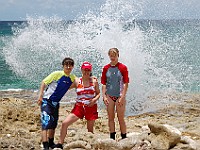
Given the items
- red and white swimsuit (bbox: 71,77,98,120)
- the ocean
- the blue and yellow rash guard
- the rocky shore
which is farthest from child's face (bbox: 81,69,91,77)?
the ocean

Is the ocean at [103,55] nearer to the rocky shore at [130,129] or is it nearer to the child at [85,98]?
the rocky shore at [130,129]

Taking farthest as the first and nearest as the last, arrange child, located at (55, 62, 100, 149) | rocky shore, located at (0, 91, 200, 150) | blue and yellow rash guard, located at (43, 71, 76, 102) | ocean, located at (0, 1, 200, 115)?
1. ocean, located at (0, 1, 200, 115)
2. child, located at (55, 62, 100, 149)
3. blue and yellow rash guard, located at (43, 71, 76, 102)
4. rocky shore, located at (0, 91, 200, 150)

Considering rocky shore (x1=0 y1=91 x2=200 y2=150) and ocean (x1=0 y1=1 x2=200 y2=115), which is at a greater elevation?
ocean (x1=0 y1=1 x2=200 y2=115)

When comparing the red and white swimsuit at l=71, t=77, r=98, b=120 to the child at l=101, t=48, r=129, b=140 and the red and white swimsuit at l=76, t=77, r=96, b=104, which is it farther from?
the child at l=101, t=48, r=129, b=140

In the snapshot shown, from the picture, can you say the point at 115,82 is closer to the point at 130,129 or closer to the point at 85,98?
the point at 85,98

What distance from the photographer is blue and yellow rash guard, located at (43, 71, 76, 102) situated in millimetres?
6195

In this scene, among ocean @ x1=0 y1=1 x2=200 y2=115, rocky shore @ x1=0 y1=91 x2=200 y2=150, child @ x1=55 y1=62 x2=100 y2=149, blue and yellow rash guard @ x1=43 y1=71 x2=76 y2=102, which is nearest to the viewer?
rocky shore @ x1=0 y1=91 x2=200 y2=150

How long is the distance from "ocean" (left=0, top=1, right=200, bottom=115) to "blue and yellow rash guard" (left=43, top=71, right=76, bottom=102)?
17.2ft

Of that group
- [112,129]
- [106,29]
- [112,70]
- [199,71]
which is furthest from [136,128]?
[199,71]

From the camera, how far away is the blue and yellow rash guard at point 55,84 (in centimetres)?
620

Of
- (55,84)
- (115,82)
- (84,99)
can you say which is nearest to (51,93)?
(55,84)

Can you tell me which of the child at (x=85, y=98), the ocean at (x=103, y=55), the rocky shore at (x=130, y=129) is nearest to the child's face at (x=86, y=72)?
the child at (x=85, y=98)

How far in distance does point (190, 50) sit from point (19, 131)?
795 inches

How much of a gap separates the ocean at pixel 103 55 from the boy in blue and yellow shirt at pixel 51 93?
5.23 m
